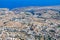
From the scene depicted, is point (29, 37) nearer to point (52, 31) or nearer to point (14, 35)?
point (14, 35)

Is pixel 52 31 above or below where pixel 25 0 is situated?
below

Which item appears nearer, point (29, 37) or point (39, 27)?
point (29, 37)

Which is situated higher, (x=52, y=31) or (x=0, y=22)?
(x=0, y=22)

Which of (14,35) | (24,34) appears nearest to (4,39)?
(14,35)

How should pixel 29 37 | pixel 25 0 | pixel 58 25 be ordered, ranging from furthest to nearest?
pixel 25 0 < pixel 58 25 < pixel 29 37

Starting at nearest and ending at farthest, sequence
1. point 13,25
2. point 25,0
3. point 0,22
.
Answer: point 13,25 < point 0,22 < point 25,0

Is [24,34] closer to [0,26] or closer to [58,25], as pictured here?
[0,26]

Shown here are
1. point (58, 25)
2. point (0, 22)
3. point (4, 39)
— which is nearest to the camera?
point (4, 39)

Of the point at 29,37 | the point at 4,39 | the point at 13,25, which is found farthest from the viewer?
the point at 13,25

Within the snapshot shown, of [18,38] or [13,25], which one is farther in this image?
[13,25]

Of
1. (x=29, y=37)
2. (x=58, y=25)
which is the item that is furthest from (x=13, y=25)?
(x=58, y=25)
